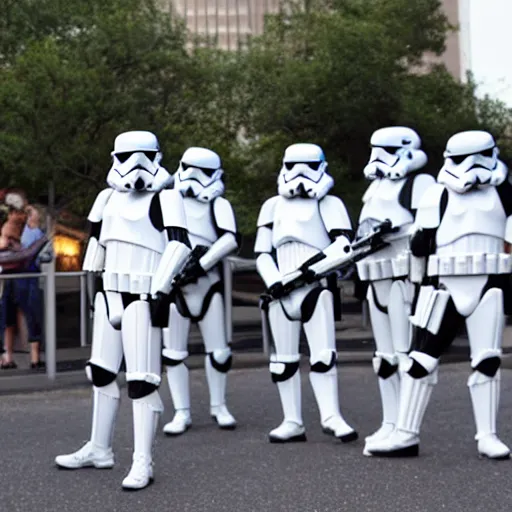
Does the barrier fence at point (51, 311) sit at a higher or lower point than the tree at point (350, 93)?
lower

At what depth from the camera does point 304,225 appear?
10.2 m

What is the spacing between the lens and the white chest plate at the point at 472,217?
9.10 m

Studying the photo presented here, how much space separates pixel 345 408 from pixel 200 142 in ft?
43.3

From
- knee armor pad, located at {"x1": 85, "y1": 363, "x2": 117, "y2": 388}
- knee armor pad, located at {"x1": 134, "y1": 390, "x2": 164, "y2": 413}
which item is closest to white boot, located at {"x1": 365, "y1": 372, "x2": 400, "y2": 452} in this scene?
knee armor pad, located at {"x1": 134, "y1": 390, "x2": 164, "y2": 413}

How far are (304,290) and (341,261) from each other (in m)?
0.37

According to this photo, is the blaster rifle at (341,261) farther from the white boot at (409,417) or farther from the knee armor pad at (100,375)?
the knee armor pad at (100,375)

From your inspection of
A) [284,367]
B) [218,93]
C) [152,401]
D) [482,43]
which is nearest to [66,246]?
[218,93]

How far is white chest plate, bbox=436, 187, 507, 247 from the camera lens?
910cm

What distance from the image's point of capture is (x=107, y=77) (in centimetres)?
2317

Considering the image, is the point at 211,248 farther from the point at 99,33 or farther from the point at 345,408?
the point at 99,33

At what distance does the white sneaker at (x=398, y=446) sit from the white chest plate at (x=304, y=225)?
4.84ft

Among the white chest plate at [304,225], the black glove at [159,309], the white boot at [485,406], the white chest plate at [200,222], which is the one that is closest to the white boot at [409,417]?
the white boot at [485,406]

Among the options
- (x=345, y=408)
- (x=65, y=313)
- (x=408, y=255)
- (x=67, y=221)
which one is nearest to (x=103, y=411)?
(x=408, y=255)

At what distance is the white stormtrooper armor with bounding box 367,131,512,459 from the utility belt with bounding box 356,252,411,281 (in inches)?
18.4
